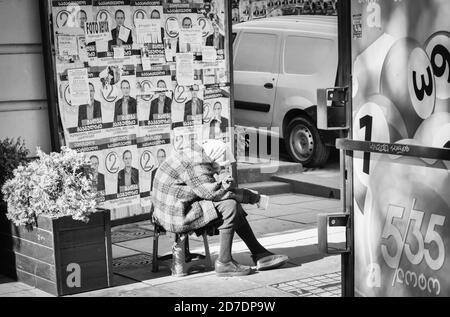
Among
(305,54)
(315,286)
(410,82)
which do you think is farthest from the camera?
(305,54)

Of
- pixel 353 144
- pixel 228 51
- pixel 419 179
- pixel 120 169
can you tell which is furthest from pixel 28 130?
pixel 419 179

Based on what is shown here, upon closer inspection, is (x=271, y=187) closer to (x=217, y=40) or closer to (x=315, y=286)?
(x=217, y=40)

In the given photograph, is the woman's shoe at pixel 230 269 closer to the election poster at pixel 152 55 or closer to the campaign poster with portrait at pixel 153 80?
the campaign poster with portrait at pixel 153 80

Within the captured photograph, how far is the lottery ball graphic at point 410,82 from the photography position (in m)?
4.36

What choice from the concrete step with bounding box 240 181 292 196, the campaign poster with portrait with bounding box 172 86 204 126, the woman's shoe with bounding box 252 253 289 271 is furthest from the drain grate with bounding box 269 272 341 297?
the concrete step with bounding box 240 181 292 196

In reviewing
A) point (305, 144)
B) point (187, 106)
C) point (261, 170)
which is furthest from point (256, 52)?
point (187, 106)

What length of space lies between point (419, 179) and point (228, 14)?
517cm

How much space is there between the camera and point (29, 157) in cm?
719

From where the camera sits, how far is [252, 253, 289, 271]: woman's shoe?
6.90 meters

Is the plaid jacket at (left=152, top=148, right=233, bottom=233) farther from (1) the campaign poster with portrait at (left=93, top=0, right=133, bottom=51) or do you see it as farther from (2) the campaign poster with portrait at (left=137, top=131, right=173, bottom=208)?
(1) the campaign poster with portrait at (left=93, top=0, right=133, bottom=51)

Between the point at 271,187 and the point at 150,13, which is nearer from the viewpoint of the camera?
the point at 150,13

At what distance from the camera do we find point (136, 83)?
8516mm

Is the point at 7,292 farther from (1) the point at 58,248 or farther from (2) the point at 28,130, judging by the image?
(2) the point at 28,130

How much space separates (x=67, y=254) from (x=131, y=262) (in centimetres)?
115
